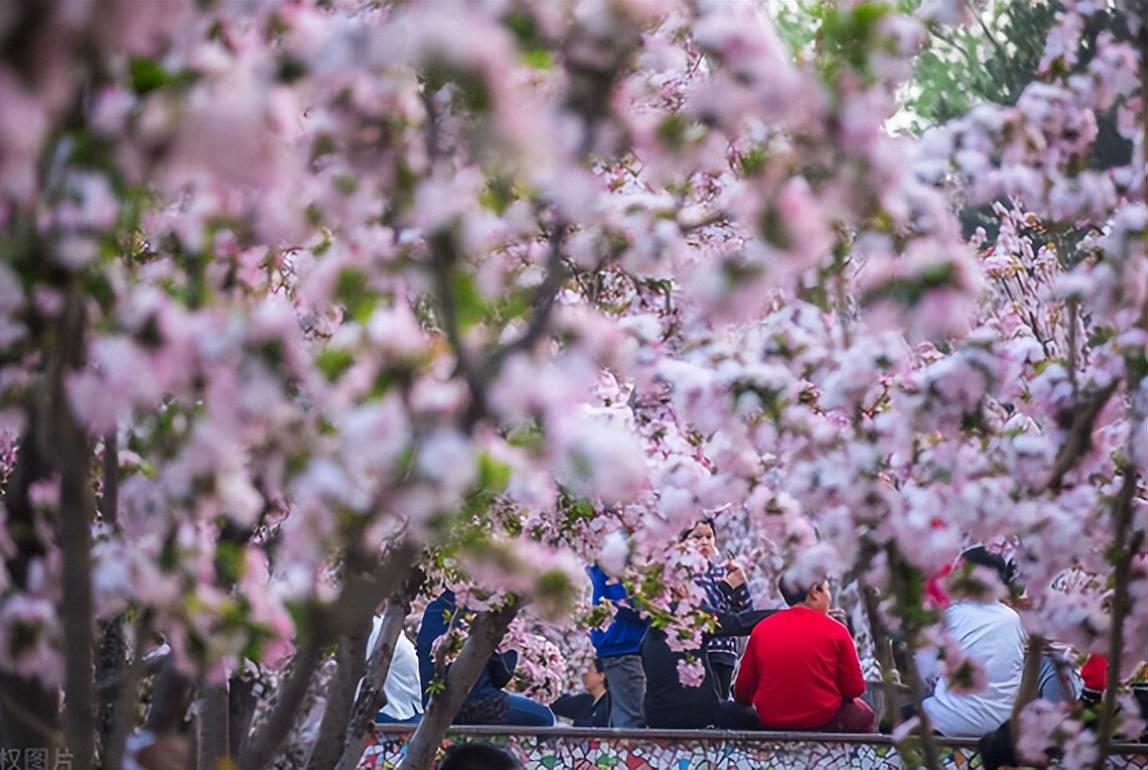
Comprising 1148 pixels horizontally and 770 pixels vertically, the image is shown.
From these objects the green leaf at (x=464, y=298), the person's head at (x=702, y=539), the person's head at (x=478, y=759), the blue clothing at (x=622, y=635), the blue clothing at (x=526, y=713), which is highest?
the person's head at (x=702, y=539)

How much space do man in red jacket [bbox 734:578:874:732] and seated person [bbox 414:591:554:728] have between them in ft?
3.61

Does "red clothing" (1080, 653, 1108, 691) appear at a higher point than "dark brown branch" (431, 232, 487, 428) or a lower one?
lower

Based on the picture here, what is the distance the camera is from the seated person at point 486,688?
761cm

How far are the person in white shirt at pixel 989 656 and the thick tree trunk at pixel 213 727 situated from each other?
355cm

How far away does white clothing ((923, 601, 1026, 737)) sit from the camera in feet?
22.5

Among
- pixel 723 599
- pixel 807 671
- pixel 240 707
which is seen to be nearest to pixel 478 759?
pixel 240 707

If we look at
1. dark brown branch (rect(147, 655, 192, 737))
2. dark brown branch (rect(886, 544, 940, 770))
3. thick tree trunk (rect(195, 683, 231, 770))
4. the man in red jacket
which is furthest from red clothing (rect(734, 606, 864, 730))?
dark brown branch (rect(147, 655, 192, 737))

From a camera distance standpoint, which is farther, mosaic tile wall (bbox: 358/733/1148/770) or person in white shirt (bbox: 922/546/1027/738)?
mosaic tile wall (bbox: 358/733/1148/770)

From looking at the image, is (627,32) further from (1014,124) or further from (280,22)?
(1014,124)

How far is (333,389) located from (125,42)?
76cm

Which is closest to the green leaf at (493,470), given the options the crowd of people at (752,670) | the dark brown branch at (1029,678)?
the dark brown branch at (1029,678)

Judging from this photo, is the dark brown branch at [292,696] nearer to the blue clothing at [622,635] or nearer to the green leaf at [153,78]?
the green leaf at [153,78]

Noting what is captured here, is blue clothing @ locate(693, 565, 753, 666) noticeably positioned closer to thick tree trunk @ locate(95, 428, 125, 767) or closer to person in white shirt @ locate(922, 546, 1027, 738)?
person in white shirt @ locate(922, 546, 1027, 738)

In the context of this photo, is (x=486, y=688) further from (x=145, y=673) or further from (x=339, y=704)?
(x=145, y=673)
